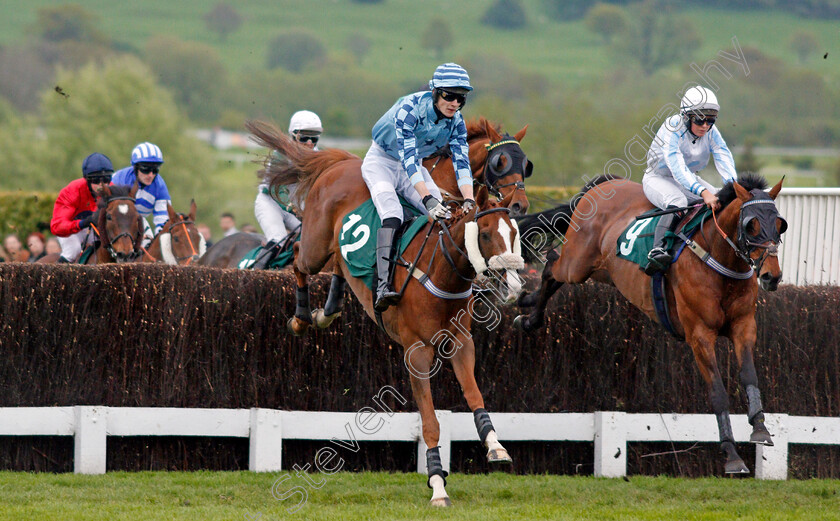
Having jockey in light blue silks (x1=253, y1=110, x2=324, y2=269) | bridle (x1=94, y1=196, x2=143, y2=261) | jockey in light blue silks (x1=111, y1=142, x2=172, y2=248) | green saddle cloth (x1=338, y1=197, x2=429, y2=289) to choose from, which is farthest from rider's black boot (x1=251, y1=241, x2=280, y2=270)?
green saddle cloth (x1=338, y1=197, x2=429, y2=289)

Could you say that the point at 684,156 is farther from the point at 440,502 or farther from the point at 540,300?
the point at 440,502

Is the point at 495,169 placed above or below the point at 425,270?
above

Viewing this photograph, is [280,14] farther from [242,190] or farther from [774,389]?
[774,389]

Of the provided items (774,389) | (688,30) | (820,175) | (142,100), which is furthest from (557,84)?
(774,389)

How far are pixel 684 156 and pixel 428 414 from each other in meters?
2.94

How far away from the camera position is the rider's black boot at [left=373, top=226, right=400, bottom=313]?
5840mm

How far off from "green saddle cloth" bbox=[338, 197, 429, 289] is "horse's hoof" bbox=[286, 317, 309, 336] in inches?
23.0

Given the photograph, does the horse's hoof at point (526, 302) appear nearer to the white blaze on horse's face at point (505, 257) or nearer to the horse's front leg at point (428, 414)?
the horse's front leg at point (428, 414)

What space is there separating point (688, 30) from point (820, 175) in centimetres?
1774

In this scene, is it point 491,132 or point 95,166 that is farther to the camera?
point 95,166

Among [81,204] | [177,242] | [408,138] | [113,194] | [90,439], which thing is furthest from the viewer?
[177,242]

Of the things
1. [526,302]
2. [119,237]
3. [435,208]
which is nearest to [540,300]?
[526,302]

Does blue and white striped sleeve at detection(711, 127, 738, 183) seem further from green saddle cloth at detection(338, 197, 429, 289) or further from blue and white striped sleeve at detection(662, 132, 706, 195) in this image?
green saddle cloth at detection(338, 197, 429, 289)

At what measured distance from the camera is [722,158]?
279 inches
